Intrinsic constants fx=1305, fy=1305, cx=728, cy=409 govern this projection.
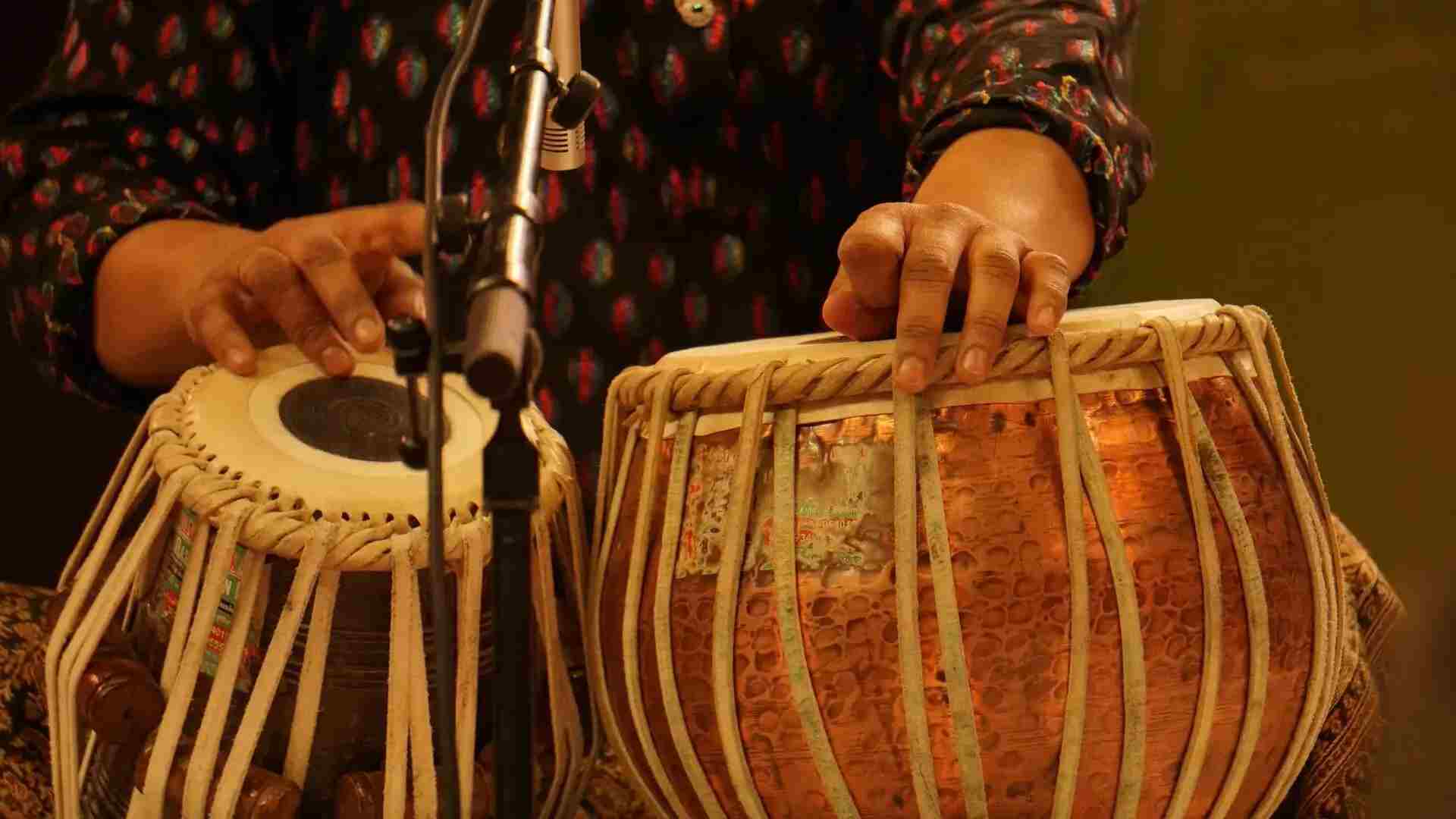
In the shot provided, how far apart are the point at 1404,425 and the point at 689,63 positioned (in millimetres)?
1325

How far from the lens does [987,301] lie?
83 centimetres

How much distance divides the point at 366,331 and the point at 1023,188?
0.57 m

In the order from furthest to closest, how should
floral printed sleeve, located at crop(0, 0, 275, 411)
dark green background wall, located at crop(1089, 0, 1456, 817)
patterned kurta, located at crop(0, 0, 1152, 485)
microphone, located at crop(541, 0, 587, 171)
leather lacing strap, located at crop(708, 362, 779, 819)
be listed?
dark green background wall, located at crop(1089, 0, 1456, 817) < patterned kurta, located at crop(0, 0, 1152, 485) < floral printed sleeve, located at crop(0, 0, 275, 411) < leather lacing strap, located at crop(708, 362, 779, 819) < microphone, located at crop(541, 0, 587, 171)

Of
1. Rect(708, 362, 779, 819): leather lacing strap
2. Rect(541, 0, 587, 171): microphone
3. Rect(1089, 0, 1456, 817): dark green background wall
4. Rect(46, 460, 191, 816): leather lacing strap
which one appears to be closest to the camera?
Rect(541, 0, 587, 171): microphone

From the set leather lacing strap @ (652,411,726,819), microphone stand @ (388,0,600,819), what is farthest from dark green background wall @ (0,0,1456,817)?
microphone stand @ (388,0,600,819)

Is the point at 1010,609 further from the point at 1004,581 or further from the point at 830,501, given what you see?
the point at 830,501

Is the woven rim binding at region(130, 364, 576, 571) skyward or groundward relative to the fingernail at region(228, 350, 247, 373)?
groundward

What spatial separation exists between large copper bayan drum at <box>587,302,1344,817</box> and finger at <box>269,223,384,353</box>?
29 cm

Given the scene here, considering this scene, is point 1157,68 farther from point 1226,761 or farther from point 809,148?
point 1226,761

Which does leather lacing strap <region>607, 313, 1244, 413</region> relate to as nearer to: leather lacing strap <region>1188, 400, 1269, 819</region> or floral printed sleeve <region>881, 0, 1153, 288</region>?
leather lacing strap <region>1188, 400, 1269, 819</region>

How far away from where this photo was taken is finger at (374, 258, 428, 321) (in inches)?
44.4

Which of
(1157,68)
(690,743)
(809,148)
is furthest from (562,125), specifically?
(1157,68)

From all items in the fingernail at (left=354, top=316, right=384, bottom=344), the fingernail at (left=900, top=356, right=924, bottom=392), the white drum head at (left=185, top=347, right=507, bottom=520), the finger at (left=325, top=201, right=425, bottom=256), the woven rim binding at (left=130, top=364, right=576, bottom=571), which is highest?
the finger at (left=325, top=201, right=425, bottom=256)

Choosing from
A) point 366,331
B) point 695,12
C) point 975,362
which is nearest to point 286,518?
point 366,331
